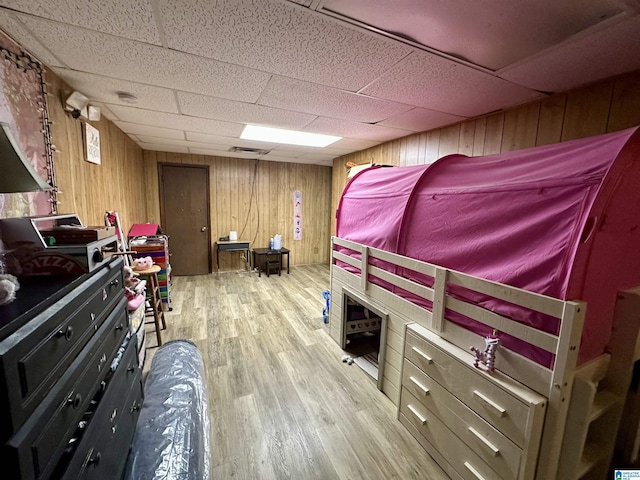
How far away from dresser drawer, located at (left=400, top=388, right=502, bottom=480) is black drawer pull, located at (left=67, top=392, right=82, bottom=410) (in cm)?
167

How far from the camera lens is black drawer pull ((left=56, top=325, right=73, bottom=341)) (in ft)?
2.58

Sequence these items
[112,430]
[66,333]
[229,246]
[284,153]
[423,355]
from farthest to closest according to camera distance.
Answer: [229,246]
[284,153]
[423,355]
[112,430]
[66,333]

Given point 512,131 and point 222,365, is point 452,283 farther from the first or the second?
point 222,365

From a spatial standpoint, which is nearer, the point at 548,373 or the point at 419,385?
the point at 548,373

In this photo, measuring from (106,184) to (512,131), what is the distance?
3793 mm

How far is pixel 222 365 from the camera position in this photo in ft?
7.69

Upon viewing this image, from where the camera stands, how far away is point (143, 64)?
63.4 inches

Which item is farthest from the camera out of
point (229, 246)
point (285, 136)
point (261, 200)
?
point (261, 200)

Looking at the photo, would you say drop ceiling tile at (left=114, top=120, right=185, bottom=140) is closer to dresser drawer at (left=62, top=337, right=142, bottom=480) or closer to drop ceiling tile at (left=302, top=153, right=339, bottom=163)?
drop ceiling tile at (left=302, top=153, right=339, bottom=163)

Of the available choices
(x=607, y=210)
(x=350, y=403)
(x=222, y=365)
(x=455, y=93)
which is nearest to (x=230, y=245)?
(x=222, y=365)

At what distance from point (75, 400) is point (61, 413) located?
72 mm

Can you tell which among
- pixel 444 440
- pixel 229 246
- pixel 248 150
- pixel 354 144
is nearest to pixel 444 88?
pixel 354 144

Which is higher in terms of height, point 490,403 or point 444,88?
point 444,88

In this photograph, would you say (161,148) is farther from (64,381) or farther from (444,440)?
(444,440)
